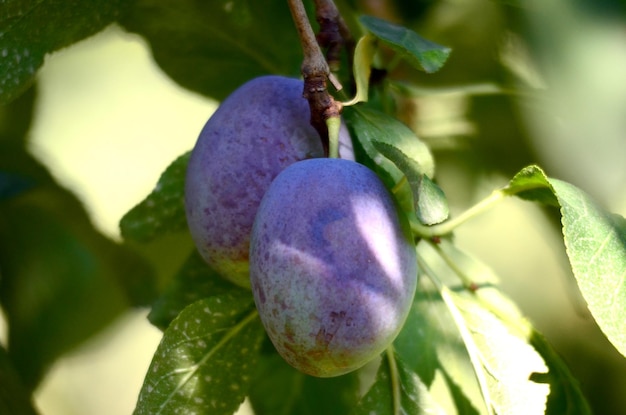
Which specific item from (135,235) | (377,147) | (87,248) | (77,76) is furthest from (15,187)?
(377,147)

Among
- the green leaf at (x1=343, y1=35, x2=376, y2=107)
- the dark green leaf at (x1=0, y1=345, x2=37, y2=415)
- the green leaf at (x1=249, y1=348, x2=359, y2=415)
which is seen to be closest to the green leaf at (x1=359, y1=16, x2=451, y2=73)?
the green leaf at (x1=343, y1=35, x2=376, y2=107)

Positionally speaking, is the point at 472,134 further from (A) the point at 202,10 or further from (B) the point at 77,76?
(B) the point at 77,76

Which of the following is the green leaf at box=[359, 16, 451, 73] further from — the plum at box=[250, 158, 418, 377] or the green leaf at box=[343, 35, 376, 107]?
the plum at box=[250, 158, 418, 377]

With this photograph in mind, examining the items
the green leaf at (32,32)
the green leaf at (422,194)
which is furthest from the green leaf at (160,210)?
the green leaf at (422,194)

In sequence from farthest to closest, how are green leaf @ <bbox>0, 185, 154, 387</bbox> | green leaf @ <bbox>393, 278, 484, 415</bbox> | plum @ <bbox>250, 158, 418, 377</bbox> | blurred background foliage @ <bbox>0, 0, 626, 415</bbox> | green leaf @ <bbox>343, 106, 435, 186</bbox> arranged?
green leaf @ <bbox>0, 185, 154, 387</bbox>
blurred background foliage @ <bbox>0, 0, 626, 415</bbox>
green leaf @ <bbox>393, 278, 484, 415</bbox>
green leaf @ <bbox>343, 106, 435, 186</bbox>
plum @ <bbox>250, 158, 418, 377</bbox>

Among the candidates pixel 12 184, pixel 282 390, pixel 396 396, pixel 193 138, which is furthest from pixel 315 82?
pixel 193 138

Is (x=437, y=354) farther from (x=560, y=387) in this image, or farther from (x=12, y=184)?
(x=12, y=184)
